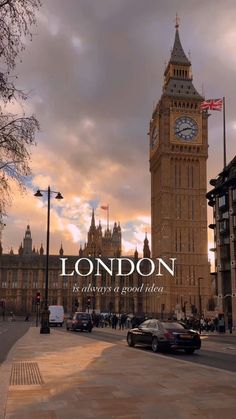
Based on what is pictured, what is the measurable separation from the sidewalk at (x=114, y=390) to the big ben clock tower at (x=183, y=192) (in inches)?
4046

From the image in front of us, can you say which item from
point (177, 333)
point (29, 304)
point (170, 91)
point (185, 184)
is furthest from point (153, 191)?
point (177, 333)

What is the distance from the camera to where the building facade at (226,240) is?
62.6 m

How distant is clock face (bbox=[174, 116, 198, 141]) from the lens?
12062 centimetres

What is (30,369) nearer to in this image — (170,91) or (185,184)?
(185,184)

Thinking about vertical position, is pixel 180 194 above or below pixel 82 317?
above

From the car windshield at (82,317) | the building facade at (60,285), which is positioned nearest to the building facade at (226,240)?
the car windshield at (82,317)

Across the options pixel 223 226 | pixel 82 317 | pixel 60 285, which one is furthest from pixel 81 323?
pixel 60 285

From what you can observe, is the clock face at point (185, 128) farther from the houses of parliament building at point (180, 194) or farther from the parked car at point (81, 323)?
the parked car at point (81, 323)

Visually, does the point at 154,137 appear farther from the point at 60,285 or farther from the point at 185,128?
the point at 60,285

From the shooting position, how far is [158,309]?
116125 millimetres

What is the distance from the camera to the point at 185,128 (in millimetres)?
121250

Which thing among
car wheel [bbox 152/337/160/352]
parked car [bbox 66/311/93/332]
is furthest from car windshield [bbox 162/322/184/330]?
parked car [bbox 66/311/93/332]

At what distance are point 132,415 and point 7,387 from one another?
3825 mm

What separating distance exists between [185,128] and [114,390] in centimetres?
11450
